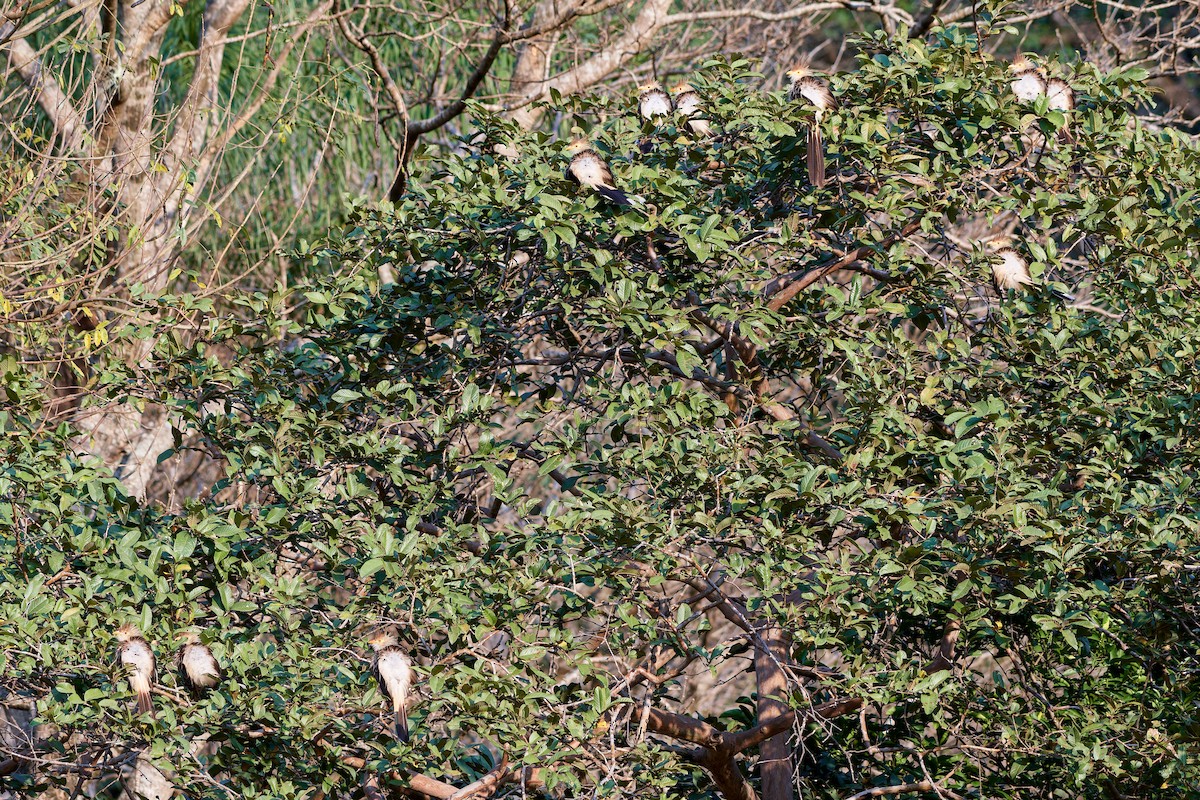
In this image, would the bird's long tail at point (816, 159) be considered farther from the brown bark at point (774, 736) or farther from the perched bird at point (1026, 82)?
the brown bark at point (774, 736)

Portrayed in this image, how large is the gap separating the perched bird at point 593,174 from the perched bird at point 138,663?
4.35ft

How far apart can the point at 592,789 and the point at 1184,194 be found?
190cm

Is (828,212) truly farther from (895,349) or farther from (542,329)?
(542,329)

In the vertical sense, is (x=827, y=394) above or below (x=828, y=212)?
below

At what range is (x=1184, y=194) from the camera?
9.48ft

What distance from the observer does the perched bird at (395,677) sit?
8.00 ft

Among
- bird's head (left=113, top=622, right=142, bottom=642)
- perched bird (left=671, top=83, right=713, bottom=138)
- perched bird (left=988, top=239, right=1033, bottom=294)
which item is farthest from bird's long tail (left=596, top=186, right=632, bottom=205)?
bird's head (left=113, top=622, right=142, bottom=642)

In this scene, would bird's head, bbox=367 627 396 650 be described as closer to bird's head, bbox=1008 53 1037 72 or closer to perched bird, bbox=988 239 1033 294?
perched bird, bbox=988 239 1033 294

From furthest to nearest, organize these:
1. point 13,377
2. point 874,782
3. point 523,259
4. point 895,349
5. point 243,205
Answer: point 243,205
point 874,782
point 523,259
point 13,377
point 895,349

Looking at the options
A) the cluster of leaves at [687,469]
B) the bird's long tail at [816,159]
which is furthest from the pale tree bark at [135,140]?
the bird's long tail at [816,159]

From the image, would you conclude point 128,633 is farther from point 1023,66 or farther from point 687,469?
point 1023,66

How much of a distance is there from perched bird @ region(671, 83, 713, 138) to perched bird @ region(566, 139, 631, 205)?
31cm

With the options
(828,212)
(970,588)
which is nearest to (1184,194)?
(828,212)

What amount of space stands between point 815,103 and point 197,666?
1.79 metres
